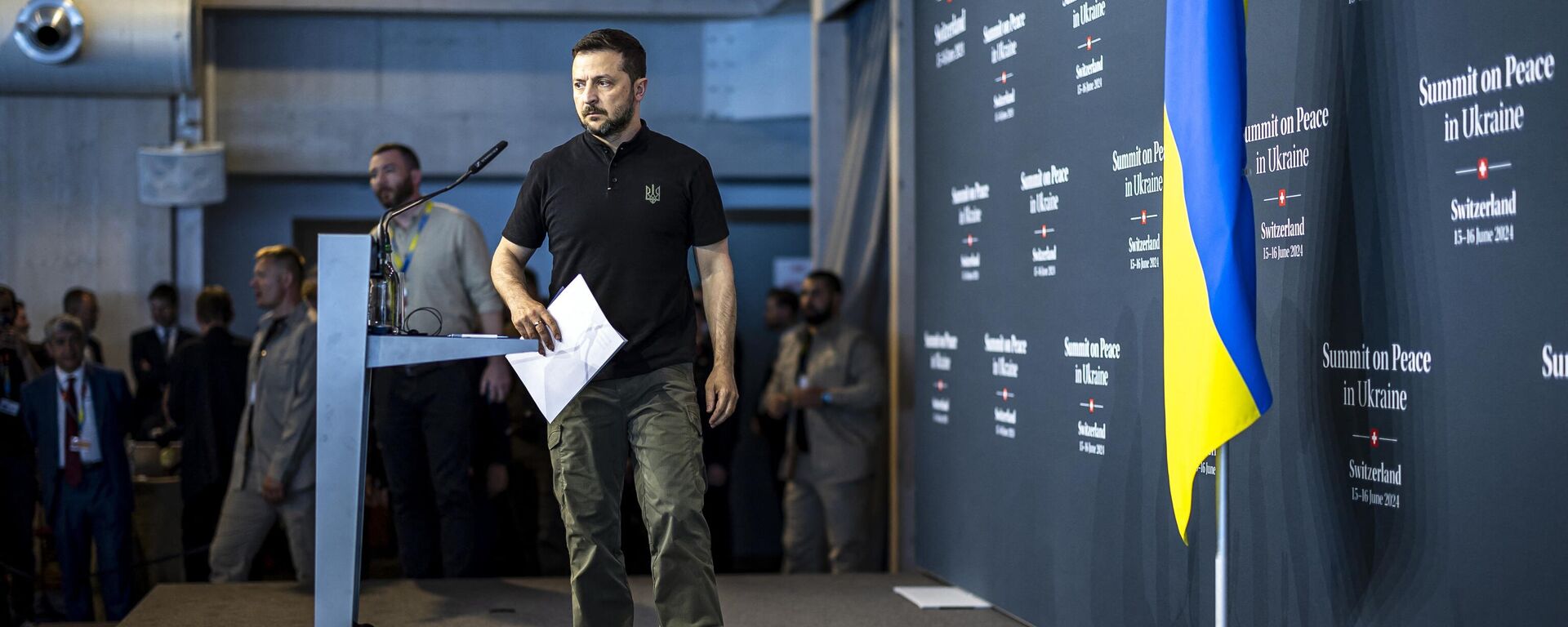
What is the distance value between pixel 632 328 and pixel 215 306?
12.0 ft

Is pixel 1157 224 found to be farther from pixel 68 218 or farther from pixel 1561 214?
pixel 68 218

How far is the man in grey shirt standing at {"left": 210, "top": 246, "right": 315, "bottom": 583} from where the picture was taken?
478 centimetres

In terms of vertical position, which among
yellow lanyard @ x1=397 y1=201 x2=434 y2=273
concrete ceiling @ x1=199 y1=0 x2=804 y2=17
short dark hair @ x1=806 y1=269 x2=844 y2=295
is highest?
concrete ceiling @ x1=199 y1=0 x2=804 y2=17

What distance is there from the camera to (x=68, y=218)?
7.94 metres

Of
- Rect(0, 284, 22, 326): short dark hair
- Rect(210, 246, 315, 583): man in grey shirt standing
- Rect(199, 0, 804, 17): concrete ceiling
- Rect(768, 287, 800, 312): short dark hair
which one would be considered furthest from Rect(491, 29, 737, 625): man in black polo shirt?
Rect(199, 0, 804, 17): concrete ceiling

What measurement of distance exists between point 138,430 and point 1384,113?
6.08 meters

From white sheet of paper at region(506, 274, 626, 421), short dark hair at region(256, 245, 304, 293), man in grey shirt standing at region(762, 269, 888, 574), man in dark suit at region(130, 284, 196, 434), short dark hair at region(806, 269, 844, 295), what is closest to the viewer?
white sheet of paper at region(506, 274, 626, 421)

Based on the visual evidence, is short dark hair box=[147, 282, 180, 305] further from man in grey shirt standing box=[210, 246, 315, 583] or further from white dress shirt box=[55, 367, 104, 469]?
man in grey shirt standing box=[210, 246, 315, 583]

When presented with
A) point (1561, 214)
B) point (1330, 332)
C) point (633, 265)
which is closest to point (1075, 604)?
point (1330, 332)

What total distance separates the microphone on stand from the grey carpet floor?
1.14 m

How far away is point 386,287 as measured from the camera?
3021 millimetres

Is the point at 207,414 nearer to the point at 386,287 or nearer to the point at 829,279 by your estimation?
the point at 829,279

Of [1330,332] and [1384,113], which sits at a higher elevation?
[1384,113]

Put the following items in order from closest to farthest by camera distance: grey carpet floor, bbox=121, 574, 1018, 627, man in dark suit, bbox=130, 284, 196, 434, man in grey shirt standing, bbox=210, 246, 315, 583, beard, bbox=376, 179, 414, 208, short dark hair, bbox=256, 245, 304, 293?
grey carpet floor, bbox=121, 574, 1018, 627, beard, bbox=376, 179, 414, 208, man in grey shirt standing, bbox=210, 246, 315, 583, short dark hair, bbox=256, 245, 304, 293, man in dark suit, bbox=130, 284, 196, 434
